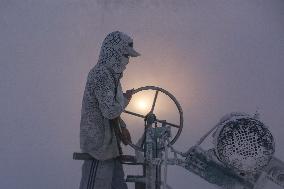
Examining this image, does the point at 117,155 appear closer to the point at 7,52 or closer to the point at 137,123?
the point at 137,123

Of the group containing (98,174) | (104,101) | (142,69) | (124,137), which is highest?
(142,69)

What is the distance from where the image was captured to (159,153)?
2.73m

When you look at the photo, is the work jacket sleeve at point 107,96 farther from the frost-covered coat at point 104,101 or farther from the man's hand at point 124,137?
the man's hand at point 124,137

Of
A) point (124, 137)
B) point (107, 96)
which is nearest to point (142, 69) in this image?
point (124, 137)

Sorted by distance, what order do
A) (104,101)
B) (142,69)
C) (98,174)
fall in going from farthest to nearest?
(142,69)
(98,174)
(104,101)

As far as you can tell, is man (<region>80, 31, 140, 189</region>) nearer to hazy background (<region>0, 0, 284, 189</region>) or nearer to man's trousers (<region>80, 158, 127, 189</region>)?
man's trousers (<region>80, 158, 127, 189</region>)

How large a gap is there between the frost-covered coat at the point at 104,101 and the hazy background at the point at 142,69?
1.87 metres

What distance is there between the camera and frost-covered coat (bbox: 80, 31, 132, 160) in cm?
248

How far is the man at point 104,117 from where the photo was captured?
8.21 feet

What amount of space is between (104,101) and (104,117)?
0.43ft

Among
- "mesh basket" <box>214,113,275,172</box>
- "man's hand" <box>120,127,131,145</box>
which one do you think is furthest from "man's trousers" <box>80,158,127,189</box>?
"mesh basket" <box>214,113,275,172</box>

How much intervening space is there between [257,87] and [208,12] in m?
0.84

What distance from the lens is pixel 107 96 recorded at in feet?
8.11

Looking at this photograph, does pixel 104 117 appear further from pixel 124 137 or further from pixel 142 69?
pixel 142 69
